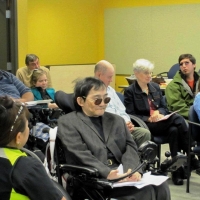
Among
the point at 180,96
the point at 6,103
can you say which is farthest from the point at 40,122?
the point at 6,103

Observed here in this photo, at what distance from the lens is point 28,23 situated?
874 centimetres

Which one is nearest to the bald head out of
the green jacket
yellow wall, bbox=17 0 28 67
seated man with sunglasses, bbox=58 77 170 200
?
the green jacket

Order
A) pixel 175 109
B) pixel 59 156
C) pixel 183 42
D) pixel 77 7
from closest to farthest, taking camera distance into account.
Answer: pixel 59 156, pixel 175 109, pixel 183 42, pixel 77 7

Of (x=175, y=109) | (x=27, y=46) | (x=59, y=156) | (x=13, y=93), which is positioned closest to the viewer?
(x=59, y=156)

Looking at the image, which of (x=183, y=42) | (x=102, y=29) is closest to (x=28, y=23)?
(x=102, y=29)

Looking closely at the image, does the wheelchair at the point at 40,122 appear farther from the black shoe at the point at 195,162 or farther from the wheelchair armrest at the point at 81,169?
the black shoe at the point at 195,162

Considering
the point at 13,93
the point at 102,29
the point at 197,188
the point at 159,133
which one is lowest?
the point at 197,188

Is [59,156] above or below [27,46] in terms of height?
below

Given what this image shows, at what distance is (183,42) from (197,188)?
4.87 m

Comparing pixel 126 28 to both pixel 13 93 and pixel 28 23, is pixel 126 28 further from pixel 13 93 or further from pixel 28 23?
pixel 13 93

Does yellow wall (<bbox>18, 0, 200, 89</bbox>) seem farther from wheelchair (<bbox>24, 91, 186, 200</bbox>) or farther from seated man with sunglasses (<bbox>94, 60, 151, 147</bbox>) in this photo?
wheelchair (<bbox>24, 91, 186, 200</bbox>)

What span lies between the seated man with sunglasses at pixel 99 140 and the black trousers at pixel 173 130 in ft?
4.72

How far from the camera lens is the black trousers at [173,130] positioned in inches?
185

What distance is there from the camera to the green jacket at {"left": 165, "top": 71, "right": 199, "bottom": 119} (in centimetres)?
507
